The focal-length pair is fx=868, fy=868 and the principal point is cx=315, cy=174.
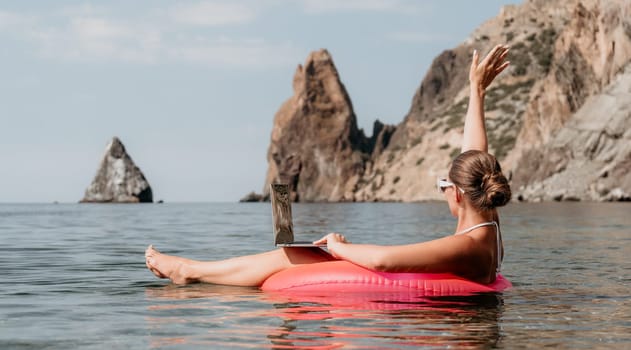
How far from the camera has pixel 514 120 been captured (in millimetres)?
120625

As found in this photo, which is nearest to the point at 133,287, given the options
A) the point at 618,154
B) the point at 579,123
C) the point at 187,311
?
the point at 187,311

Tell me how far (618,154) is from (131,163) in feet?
446

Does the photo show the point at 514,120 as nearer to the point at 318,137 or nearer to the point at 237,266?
the point at 318,137

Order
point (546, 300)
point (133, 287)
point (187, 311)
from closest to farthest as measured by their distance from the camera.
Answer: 1. point (187, 311)
2. point (546, 300)
3. point (133, 287)

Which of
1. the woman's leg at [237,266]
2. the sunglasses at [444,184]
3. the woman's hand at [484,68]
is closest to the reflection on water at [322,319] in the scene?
the woman's leg at [237,266]

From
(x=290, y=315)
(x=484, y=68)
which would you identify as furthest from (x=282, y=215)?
(x=484, y=68)

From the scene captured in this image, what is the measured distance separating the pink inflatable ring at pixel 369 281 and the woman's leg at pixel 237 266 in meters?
0.19

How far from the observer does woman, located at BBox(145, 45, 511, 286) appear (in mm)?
7984

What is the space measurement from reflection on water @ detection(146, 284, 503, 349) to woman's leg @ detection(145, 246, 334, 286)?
164 mm

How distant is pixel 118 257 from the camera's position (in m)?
16.8

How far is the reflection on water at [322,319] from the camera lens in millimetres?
6449

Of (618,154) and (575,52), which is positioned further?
(575,52)

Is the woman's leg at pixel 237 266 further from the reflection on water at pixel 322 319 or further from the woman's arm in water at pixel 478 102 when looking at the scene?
the woman's arm in water at pixel 478 102

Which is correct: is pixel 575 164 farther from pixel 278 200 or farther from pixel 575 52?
pixel 278 200
